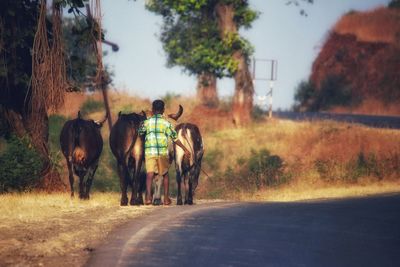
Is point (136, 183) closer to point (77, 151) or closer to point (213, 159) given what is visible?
point (77, 151)

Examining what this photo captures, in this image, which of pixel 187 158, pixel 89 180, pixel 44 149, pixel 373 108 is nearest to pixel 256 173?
pixel 44 149

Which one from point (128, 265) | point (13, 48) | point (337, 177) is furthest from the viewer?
point (337, 177)

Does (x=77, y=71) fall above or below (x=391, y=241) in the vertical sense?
above

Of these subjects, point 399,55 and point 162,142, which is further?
point 399,55

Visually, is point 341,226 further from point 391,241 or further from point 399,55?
point 399,55

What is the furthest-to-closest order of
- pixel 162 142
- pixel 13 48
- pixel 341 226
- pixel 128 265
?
pixel 13 48 < pixel 162 142 < pixel 341 226 < pixel 128 265

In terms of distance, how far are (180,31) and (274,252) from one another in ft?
127

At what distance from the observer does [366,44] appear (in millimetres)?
67062

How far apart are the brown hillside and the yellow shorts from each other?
41.5m

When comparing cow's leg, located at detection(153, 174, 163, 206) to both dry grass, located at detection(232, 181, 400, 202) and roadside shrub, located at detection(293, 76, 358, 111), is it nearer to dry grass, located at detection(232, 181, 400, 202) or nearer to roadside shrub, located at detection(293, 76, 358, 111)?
dry grass, located at detection(232, 181, 400, 202)

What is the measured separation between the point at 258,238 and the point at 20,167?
399 inches

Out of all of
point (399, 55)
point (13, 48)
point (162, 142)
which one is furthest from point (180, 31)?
point (162, 142)

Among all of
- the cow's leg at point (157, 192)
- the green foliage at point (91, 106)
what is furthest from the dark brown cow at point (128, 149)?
the green foliage at point (91, 106)

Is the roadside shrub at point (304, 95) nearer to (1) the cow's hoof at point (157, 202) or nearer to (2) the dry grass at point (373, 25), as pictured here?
(2) the dry grass at point (373, 25)
